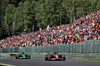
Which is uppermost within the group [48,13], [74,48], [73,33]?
[48,13]

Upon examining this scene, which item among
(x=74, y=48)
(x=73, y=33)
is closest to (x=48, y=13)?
(x=73, y=33)

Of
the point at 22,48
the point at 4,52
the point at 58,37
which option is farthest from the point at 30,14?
the point at 58,37

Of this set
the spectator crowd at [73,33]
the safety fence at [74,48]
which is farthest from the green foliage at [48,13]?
the safety fence at [74,48]

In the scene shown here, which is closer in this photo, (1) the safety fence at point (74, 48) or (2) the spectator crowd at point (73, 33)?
(1) the safety fence at point (74, 48)

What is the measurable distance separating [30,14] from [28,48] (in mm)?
39153

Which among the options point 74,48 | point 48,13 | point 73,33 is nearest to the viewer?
point 74,48

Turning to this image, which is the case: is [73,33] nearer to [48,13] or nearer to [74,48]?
[74,48]

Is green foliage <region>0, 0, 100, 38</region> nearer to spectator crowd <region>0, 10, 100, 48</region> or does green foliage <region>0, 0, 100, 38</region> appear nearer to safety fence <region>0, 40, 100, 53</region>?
spectator crowd <region>0, 10, 100, 48</region>

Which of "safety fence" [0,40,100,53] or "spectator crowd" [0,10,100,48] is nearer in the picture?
"safety fence" [0,40,100,53]

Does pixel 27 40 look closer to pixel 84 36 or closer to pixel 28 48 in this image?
pixel 28 48

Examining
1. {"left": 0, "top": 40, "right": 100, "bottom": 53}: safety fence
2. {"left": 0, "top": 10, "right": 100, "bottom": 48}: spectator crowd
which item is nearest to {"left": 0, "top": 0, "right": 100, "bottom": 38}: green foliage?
{"left": 0, "top": 10, "right": 100, "bottom": 48}: spectator crowd

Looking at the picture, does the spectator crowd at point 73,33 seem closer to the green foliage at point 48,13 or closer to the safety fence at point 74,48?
the safety fence at point 74,48

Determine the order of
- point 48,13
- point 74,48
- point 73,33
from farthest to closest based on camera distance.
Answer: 1. point 48,13
2. point 73,33
3. point 74,48

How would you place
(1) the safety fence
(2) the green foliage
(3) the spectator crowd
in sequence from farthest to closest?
(2) the green foliage < (3) the spectator crowd < (1) the safety fence
